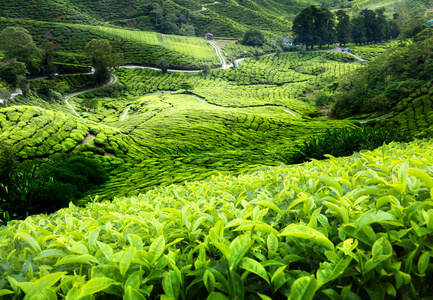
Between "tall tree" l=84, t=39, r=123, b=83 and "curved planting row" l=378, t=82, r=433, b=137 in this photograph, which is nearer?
"curved planting row" l=378, t=82, r=433, b=137

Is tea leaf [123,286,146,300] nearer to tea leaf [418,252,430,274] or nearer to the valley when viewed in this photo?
the valley

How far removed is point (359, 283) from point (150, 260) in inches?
32.5

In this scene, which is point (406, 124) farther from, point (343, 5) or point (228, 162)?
point (343, 5)

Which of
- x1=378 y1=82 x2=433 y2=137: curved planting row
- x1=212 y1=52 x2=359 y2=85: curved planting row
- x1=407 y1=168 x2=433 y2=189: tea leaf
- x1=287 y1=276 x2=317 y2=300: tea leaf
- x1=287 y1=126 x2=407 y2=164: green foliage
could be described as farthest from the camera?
x1=212 y1=52 x2=359 y2=85: curved planting row

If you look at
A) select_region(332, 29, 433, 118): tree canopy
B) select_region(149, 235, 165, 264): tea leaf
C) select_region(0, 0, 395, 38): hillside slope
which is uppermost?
select_region(0, 0, 395, 38): hillside slope

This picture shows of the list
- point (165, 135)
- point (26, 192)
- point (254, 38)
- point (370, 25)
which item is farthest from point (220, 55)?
point (26, 192)

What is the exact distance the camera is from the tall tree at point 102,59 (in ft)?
145

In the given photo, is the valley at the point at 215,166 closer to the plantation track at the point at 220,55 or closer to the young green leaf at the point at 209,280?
the young green leaf at the point at 209,280

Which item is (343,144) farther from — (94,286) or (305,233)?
(94,286)

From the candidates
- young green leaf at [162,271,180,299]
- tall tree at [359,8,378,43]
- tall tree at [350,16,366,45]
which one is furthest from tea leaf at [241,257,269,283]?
tall tree at [359,8,378,43]

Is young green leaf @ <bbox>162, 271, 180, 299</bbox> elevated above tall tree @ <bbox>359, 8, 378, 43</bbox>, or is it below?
below

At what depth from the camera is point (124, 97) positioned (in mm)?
43062

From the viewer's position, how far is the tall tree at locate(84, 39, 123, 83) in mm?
44219

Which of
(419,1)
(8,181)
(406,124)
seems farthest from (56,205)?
(419,1)
